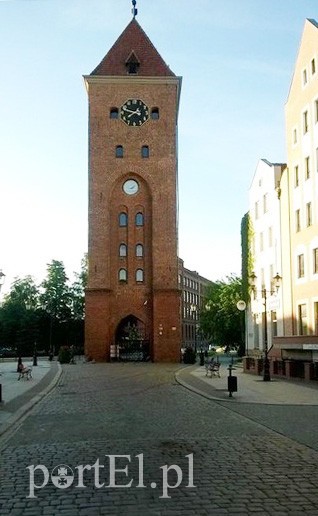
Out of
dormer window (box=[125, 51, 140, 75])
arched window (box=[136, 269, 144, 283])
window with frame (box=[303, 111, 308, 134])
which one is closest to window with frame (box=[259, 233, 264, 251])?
window with frame (box=[303, 111, 308, 134])

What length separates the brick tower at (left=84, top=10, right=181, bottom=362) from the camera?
5578 cm

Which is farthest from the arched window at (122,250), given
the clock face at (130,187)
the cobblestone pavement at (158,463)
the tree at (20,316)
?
the cobblestone pavement at (158,463)

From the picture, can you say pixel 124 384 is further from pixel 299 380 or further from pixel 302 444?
pixel 302 444

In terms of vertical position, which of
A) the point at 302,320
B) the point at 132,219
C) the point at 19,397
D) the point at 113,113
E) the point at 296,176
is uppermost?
the point at 113,113

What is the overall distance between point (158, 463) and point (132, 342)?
4817 centimetres

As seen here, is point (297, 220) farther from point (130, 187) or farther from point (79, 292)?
point (79, 292)

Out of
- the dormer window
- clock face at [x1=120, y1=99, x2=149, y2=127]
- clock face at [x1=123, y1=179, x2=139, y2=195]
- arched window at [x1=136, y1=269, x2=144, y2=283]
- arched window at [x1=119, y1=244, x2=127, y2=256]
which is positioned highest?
the dormer window

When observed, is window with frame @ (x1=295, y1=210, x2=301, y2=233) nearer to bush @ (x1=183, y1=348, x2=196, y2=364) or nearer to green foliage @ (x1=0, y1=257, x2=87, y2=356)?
bush @ (x1=183, y1=348, x2=196, y2=364)

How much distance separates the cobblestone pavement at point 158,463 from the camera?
6992mm

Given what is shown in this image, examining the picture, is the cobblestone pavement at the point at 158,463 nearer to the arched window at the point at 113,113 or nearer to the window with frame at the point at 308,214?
the window with frame at the point at 308,214

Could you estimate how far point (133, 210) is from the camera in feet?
193

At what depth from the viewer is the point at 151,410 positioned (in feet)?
54.4

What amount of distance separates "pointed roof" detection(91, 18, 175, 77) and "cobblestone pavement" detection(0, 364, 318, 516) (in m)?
49.0

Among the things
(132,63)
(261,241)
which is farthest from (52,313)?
(261,241)
